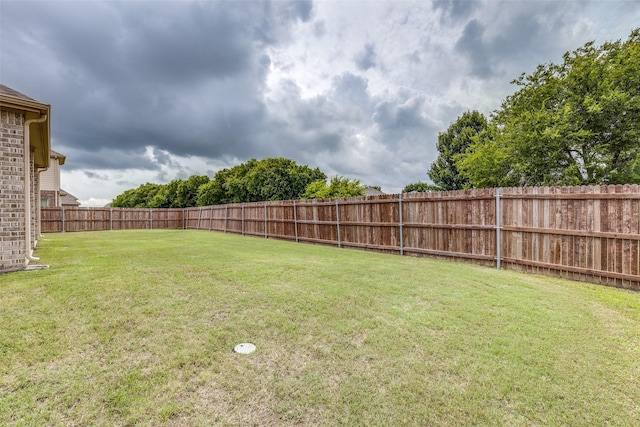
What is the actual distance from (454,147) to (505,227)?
801 inches

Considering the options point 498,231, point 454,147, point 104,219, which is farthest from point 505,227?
point 104,219

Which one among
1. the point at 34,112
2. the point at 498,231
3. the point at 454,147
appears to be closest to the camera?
the point at 34,112

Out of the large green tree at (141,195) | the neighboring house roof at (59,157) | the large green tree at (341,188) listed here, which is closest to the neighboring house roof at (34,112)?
the neighboring house roof at (59,157)

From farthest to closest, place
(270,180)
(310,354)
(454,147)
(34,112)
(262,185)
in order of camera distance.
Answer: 1. (262,185)
2. (270,180)
3. (454,147)
4. (34,112)
5. (310,354)

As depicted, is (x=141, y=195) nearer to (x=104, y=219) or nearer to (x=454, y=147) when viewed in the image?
(x=104, y=219)

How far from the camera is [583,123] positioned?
1166 centimetres

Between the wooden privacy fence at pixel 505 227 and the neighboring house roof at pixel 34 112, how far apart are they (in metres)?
8.51

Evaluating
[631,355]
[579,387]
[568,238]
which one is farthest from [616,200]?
[579,387]

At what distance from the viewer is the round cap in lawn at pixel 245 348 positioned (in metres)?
2.74

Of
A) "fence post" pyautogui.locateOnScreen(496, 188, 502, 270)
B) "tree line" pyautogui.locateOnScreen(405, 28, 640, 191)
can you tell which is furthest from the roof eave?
"tree line" pyautogui.locateOnScreen(405, 28, 640, 191)

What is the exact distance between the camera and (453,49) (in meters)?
10.9

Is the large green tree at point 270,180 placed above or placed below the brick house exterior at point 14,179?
above

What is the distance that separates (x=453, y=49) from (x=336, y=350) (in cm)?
1233

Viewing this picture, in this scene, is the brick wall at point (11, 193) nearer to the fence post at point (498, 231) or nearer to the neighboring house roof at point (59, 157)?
the fence post at point (498, 231)
